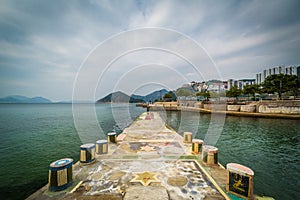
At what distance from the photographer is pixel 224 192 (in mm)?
3904

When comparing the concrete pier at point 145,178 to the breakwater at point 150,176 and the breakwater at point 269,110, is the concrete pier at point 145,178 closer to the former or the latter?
the breakwater at point 150,176

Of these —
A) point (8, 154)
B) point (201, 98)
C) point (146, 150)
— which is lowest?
point (8, 154)

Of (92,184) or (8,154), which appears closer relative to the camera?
(92,184)

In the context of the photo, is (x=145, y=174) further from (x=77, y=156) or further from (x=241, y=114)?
(x=241, y=114)

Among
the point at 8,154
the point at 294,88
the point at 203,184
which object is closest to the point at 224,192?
the point at 203,184

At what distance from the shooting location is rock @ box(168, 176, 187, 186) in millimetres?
4410

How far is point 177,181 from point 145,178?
1104 millimetres

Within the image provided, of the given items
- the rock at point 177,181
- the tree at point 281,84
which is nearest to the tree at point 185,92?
the tree at point 281,84

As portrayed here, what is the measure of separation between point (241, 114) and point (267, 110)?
4484mm

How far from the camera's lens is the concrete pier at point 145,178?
12.5 feet

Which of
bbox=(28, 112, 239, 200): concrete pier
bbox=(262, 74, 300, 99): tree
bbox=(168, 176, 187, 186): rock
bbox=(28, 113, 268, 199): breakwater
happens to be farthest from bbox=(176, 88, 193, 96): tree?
bbox=(168, 176, 187, 186): rock

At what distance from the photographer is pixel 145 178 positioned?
4730mm

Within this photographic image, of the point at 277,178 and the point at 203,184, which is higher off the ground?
the point at 203,184

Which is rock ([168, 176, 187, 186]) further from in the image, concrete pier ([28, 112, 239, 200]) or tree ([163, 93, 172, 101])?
tree ([163, 93, 172, 101])
